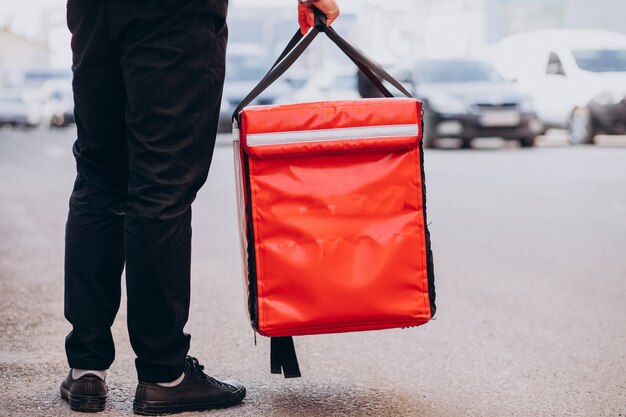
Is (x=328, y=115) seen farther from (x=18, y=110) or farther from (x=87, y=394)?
(x=18, y=110)

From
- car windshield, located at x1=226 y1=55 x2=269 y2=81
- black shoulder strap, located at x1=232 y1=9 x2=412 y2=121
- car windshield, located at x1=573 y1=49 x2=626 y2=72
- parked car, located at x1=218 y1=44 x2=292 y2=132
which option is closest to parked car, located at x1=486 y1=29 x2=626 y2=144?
car windshield, located at x1=573 y1=49 x2=626 y2=72

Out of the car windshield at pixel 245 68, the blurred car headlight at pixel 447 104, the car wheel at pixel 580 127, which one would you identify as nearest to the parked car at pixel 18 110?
the car windshield at pixel 245 68

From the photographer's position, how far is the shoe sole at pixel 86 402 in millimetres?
2681

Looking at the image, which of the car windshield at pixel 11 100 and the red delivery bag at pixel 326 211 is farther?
the car windshield at pixel 11 100

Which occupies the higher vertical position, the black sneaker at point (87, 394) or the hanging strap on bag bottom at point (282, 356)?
the hanging strap on bag bottom at point (282, 356)

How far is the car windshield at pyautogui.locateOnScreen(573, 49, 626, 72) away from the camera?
53.7 feet

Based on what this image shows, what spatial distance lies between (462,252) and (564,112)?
10.6 m

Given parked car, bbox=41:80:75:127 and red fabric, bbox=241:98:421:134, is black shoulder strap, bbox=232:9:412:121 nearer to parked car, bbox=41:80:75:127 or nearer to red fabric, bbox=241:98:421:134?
red fabric, bbox=241:98:421:134

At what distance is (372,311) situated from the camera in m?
2.59

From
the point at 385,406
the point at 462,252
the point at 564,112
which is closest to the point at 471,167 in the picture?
the point at 564,112

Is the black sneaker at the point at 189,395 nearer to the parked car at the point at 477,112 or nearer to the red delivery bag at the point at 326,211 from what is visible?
the red delivery bag at the point at 326,211

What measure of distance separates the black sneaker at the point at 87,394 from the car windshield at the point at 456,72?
13348mm

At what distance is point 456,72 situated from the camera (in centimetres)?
1598

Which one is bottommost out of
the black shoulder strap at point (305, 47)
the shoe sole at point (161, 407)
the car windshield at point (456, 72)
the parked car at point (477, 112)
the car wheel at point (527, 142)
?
the car wheel at point (527, 142)
